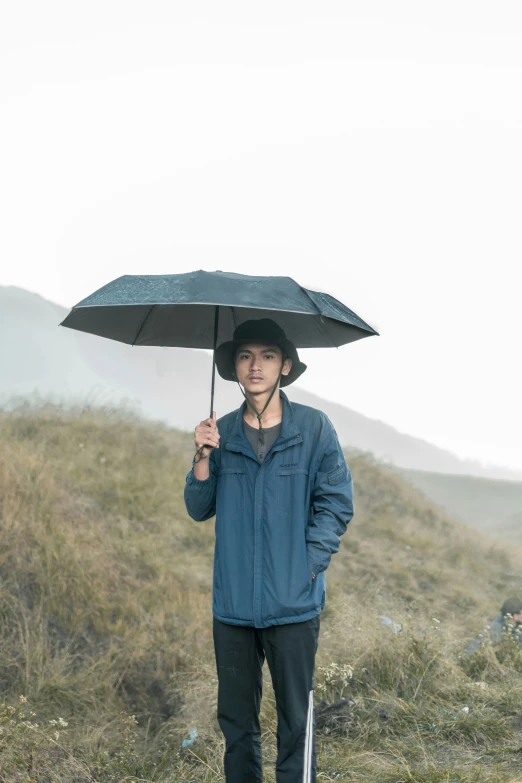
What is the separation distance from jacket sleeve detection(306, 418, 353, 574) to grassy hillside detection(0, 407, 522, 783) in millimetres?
1467

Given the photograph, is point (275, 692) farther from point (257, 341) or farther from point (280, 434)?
point (257, 341)

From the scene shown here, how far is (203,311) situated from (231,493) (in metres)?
1.39

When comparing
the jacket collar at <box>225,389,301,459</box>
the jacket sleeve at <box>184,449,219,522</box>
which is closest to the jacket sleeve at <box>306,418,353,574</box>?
the jacket collar at <box>225,389,301,459</box>

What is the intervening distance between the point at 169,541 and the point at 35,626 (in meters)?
3.57

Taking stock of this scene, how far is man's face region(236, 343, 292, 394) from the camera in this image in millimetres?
3172

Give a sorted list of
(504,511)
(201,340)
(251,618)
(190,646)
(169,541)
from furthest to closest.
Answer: (504,511) → (169,541) → (190,646) → (201,340) → (251,618)

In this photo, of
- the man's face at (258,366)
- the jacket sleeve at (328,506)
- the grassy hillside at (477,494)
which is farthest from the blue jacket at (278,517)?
the grassy hillside at (477,494)

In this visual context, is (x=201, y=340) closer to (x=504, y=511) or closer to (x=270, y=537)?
(x=270, y=537)

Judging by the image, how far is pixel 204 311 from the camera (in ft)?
13.4

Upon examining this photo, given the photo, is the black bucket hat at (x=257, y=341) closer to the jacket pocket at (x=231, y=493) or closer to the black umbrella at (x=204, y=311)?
the black umbrella at (x=204, y=311)

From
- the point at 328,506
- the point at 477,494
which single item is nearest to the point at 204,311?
the point at 328,506

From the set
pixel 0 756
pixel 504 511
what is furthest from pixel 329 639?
pixel 504 511

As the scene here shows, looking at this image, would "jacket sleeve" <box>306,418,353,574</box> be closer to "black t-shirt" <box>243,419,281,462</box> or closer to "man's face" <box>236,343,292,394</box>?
"black t-shirt" <box>243,419,281,462</box>

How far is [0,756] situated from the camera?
3699 millimetres
